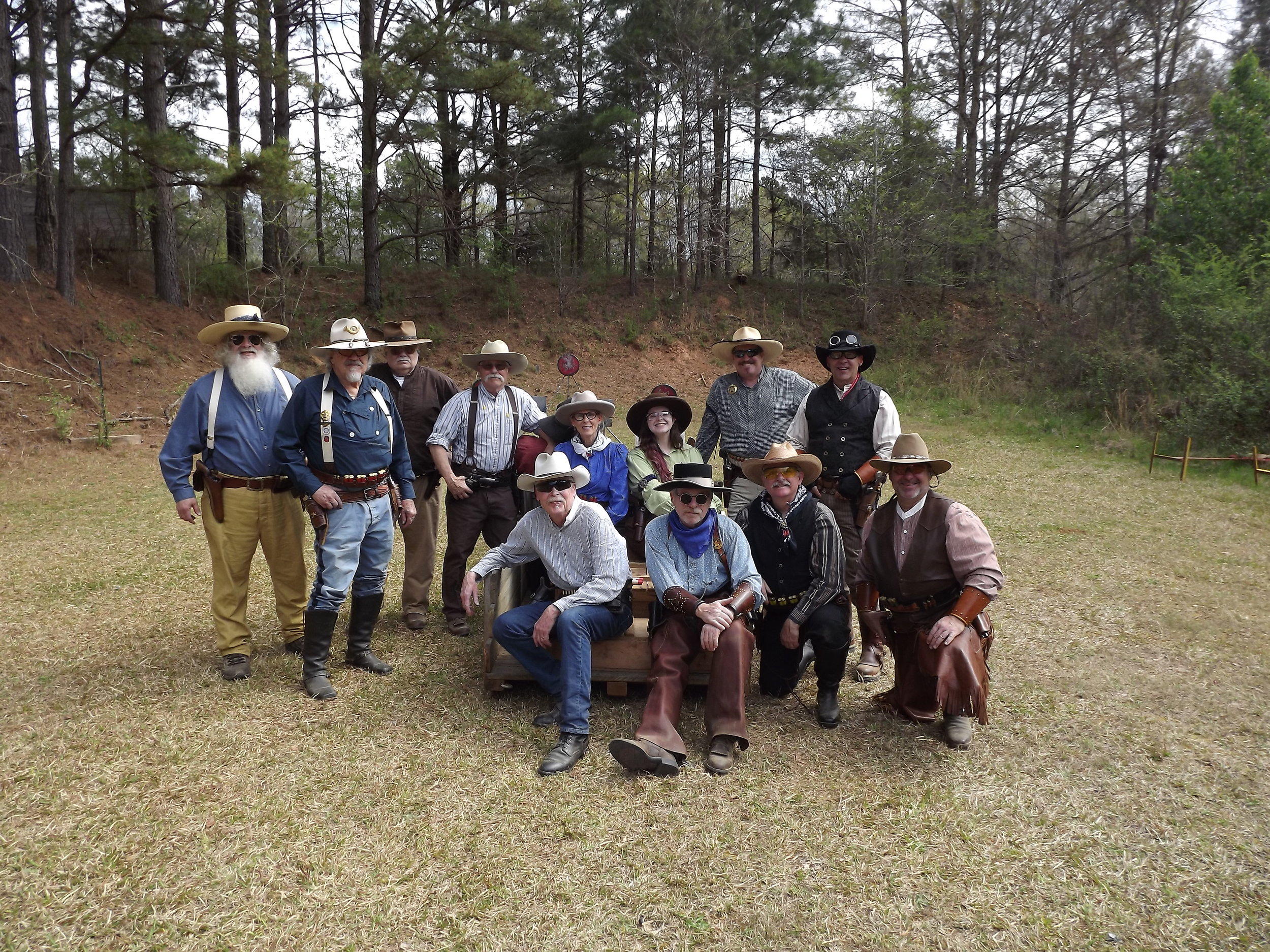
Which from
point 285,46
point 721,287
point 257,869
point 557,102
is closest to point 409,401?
point 257,869

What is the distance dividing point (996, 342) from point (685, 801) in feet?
63.0

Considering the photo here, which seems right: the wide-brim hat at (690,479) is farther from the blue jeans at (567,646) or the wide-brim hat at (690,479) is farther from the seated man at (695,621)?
the blue jeans at (567,646)

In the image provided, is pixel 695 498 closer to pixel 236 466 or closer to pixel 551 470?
pixel 551 470

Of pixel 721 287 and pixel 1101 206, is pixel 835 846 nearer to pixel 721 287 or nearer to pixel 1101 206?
pixel 721 287

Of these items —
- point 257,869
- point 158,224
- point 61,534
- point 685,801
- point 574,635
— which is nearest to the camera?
point 257,869

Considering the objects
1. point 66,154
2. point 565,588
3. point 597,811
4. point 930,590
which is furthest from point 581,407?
point 66,154

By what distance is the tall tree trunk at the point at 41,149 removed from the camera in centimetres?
1301

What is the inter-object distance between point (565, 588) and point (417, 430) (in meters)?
1.73

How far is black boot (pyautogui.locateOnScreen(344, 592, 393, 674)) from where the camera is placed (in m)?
4.51

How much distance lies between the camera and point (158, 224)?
14.5 metres

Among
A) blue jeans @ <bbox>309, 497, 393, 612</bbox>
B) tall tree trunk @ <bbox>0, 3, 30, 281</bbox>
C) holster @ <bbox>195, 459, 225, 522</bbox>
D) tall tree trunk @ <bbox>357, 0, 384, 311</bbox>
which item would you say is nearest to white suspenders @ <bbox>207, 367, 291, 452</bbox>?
holster @ <bbox>195, 459, 225, 522</bbox>

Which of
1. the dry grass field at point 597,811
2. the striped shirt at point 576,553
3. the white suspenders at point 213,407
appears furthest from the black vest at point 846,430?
the white suspenders at point 213,407

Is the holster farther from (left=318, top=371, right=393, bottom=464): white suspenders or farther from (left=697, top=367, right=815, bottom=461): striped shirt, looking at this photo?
(left=697, top=367, right=815, bottom=461): striped shirt

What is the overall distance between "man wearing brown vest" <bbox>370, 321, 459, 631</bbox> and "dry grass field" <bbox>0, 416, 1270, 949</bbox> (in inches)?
10.2
